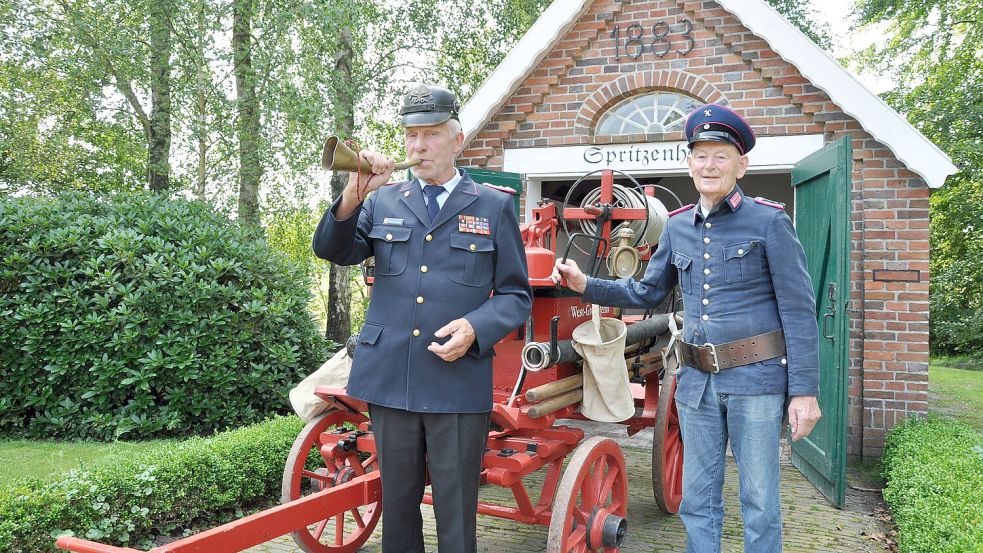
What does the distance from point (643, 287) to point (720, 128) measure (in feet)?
2.45

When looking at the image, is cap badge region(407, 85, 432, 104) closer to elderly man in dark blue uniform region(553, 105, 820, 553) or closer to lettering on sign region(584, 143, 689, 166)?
elderly man in dark blue uniform region(553, 105, 820, 553)

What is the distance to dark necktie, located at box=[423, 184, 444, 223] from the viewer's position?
2.59 m

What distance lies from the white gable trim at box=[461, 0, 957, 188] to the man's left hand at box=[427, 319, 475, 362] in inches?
182

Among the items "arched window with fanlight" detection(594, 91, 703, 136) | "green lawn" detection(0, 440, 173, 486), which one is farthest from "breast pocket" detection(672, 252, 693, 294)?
"arched window with fanlight" detection(594, 91, 703, 136)

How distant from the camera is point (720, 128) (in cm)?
262

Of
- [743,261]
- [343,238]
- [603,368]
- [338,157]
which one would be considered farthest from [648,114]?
[338,157]

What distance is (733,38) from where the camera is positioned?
6.56 metres

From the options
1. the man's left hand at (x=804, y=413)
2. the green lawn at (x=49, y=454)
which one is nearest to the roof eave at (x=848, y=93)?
the man's left hand at (x=804, y=413)

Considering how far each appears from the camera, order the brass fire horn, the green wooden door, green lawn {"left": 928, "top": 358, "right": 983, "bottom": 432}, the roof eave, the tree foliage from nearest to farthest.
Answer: the brass fire horn, the green wooden door, the roof eave, green lawn {"left": 928, "top": 358, "right": 983, "bottom": 432}, the tree foliage

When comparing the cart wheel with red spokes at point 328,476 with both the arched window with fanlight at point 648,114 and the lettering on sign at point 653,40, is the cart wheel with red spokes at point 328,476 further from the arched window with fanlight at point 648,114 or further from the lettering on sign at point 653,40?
the lettering on sign at point 653,40

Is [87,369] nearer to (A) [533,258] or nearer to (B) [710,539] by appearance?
(A) [533,258]

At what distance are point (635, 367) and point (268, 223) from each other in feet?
28.8

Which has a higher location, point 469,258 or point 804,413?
point 469,258

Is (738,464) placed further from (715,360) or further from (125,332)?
(125,332)
